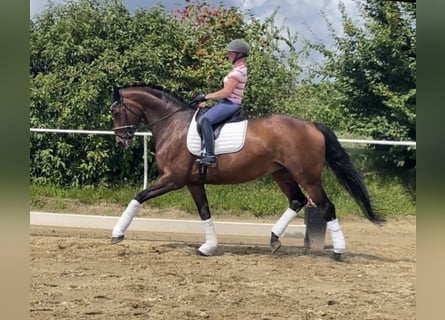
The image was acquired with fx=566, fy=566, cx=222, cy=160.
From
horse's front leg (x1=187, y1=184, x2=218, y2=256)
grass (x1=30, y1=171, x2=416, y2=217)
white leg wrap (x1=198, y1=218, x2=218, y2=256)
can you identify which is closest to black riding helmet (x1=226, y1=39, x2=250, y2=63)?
horse's front leg (x1=187, y1=184, x2=218, y2=256)

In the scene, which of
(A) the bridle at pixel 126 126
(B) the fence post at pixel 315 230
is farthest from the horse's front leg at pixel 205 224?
(B) the fence post at pixel 315 230

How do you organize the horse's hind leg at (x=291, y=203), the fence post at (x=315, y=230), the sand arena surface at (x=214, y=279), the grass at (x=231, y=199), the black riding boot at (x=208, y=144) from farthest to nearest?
1. the grass at (x=231, y=199)
2. the fence post at (x=315, y=230)
3. the horse's hind leg at (x=291, y=203)
4. the black riding boot at (x=208, y=144)
5. the sand arena surface at (x=214, y=279)

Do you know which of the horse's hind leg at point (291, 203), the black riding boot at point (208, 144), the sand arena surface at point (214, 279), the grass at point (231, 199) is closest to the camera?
the sand arena surface at point (214, 279)

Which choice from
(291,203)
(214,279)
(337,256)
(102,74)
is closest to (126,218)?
(214,279)

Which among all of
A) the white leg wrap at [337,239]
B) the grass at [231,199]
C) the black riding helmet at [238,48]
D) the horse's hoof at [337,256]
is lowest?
the grass at [231,199]

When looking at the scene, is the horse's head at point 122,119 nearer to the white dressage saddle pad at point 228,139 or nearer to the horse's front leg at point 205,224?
the white dressage saddle pad at point 228,139

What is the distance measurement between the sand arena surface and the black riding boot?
2.80 feet

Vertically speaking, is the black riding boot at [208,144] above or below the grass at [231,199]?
above

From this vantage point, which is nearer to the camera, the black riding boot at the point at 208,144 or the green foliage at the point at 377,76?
the black riding boot at the point at 208,144

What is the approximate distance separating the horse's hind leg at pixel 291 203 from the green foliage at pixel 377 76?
110 inches

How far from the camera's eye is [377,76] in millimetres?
8102

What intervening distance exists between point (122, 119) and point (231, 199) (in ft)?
7.44

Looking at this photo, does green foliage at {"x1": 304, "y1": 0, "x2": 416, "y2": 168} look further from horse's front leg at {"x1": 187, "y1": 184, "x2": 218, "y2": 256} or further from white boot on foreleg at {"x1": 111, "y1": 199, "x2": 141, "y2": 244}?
white boot on foreleg at {"x1": 111, "y1": 199, "x2": 141, "y2": 244}

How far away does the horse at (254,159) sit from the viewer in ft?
16.4
